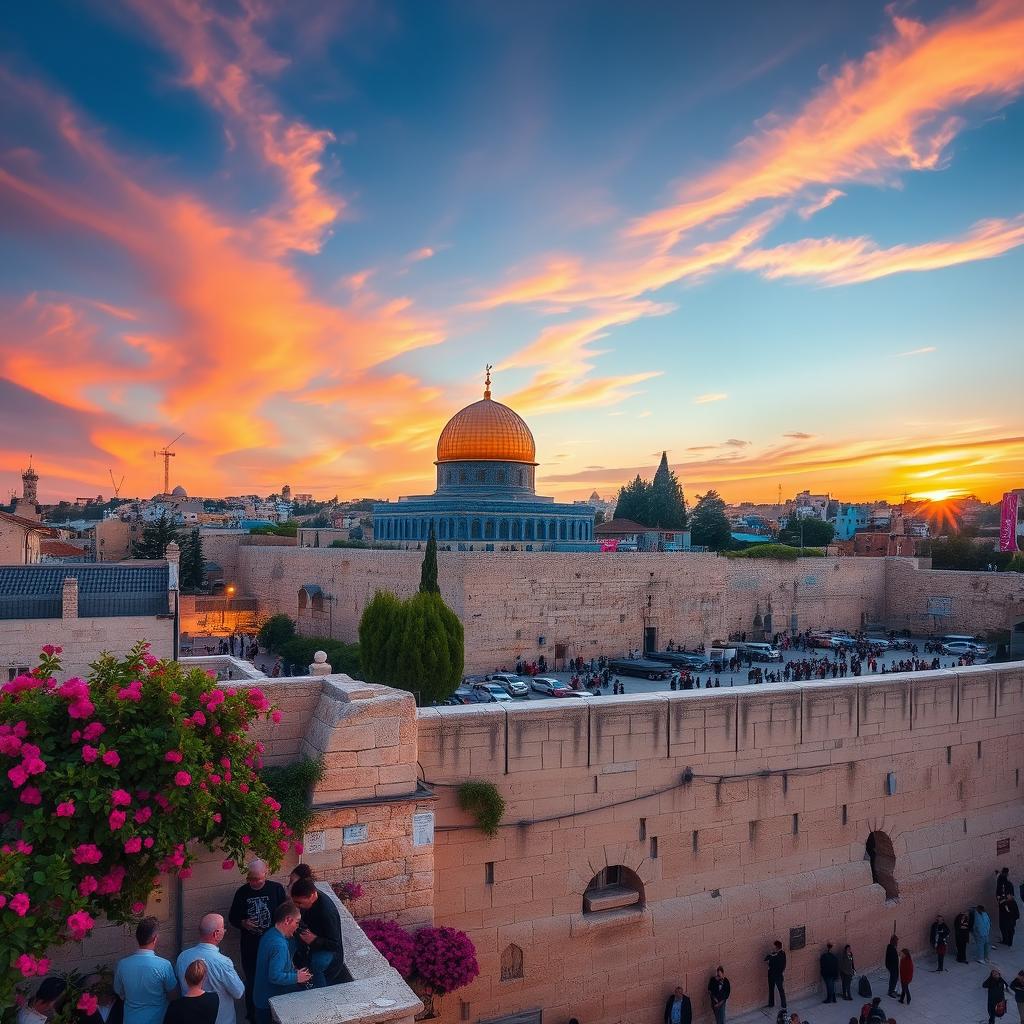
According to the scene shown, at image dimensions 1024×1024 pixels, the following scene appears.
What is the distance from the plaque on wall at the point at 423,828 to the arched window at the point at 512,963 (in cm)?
184

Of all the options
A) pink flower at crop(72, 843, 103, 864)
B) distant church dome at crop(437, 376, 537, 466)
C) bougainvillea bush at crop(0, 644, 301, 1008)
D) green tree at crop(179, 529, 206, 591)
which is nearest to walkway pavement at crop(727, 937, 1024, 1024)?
bougainvillea bush at crop(0, 644, 301, 1008)

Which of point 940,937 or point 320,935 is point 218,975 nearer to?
point 320,935

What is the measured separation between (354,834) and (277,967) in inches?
66.6

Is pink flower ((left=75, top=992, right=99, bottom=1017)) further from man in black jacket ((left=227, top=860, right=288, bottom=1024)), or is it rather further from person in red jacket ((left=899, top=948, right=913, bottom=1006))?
person in red jacket ((left=899, top=948, right=913, bottom=1006))

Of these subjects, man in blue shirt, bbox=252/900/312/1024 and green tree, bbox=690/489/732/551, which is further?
green tree, bbox=690/489/732/551

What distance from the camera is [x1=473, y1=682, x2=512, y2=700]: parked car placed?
23.0 meters

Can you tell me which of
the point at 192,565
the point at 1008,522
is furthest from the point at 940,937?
the point at 1008,522

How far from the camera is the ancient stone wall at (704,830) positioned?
7.34 meters

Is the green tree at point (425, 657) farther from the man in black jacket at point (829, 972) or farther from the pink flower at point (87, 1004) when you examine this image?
the pink flower at point (87, 1004)

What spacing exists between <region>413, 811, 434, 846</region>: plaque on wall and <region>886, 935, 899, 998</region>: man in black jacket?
6.19m

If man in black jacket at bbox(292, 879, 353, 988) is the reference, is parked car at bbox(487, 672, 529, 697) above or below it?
below

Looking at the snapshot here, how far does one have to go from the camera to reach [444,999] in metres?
7.11

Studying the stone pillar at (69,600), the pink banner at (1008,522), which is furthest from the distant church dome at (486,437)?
the stone pillar at (69,600)

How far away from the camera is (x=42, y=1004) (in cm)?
390
